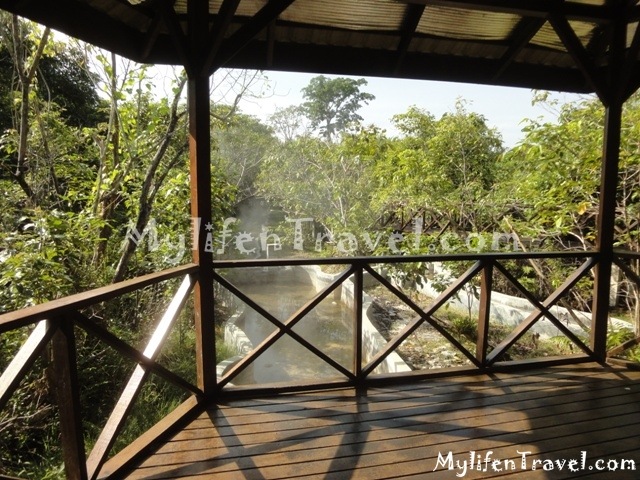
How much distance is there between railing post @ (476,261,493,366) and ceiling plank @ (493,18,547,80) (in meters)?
1.44

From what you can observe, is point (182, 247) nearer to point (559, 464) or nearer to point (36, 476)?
point (36, 476)

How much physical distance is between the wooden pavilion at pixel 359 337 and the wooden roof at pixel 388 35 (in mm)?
10

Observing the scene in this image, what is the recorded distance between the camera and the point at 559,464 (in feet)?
5.48

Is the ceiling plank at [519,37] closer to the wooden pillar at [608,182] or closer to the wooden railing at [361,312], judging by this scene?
the wooden pillar at [608,182]

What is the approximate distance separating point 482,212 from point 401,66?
3.40 meters

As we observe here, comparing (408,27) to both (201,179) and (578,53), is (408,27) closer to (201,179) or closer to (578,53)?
(578,53)

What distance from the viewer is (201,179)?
2.06 m

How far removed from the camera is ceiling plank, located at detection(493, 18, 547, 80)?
2439 millimetres

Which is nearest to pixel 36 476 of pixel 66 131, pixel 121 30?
pixel 121 30

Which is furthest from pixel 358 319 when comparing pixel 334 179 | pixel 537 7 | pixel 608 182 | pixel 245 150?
pixel 245 150

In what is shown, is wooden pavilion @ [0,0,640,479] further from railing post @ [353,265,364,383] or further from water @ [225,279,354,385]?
water @ [225,279,354,385]

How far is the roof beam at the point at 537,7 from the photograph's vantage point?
2.11 metres

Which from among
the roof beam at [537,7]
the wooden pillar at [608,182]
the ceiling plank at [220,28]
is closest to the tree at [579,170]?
the wooden pillar at [608,182]

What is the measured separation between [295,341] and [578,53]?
5259 millimetres
